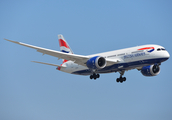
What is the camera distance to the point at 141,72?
157ft

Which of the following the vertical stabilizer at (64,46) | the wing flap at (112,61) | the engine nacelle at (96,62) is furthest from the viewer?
the vertical stabilizer at (64,46)

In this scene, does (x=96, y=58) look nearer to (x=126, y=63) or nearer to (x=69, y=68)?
(x=126, y=63)

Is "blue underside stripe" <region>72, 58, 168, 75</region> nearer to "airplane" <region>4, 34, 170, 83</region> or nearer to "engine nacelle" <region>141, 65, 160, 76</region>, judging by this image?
"airplane" <region>4, 34, 170, 83</region>

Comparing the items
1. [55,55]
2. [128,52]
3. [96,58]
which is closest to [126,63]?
[128,52]

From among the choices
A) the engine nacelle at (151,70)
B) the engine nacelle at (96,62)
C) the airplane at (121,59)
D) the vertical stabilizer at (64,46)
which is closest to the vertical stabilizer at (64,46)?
the vertical stabilizer at (64,46)

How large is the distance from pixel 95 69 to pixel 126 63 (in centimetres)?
454

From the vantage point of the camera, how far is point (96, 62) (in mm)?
40781

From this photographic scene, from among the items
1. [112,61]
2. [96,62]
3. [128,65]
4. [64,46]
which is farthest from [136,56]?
[64,46]

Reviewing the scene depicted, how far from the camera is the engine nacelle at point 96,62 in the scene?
4088cm

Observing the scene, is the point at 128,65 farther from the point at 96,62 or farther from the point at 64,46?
the point at 64,46

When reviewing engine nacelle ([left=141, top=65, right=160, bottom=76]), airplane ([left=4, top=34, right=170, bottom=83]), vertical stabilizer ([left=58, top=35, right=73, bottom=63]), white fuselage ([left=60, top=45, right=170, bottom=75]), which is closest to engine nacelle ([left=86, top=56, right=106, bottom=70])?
airplane ([left=4, top=34, right=170, bottom=83])

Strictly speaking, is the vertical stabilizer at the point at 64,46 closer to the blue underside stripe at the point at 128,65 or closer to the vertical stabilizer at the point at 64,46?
the vertical stabilizer at the point at 64,46

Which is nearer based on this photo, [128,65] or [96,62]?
[96,62]

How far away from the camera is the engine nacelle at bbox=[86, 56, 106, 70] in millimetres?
40875
